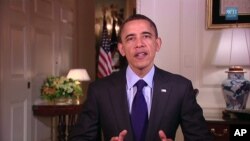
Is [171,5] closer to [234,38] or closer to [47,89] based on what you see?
[234,38]

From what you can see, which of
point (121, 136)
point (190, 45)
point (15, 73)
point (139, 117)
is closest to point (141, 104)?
point (139, 117)

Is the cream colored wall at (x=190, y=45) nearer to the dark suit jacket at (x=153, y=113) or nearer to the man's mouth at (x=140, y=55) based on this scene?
the dark suit jacket at (x=153, y=113)

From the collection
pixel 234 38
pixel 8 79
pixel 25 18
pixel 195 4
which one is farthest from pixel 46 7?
pixel 234 38

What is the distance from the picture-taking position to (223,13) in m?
2.96

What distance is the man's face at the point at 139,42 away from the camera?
4.50 feet

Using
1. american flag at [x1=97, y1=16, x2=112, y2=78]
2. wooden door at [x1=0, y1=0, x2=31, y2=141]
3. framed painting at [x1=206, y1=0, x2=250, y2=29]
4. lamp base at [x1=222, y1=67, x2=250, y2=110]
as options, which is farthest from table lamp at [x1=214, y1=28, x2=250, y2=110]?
american flag at [x1=97, y1=16, x2=112, y2=78]

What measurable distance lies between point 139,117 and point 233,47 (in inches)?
56.9

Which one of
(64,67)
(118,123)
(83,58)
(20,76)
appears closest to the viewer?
(118,123)

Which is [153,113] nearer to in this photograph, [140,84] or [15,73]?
[140,84]

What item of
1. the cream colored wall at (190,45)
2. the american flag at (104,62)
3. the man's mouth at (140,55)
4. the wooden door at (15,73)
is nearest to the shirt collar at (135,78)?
the man's mouth at (140,55)

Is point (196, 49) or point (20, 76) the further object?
→ point (20, 76)

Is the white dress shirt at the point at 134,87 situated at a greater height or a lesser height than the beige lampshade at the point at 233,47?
lesser

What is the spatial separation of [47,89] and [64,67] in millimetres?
1004

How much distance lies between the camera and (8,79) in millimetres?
3580
